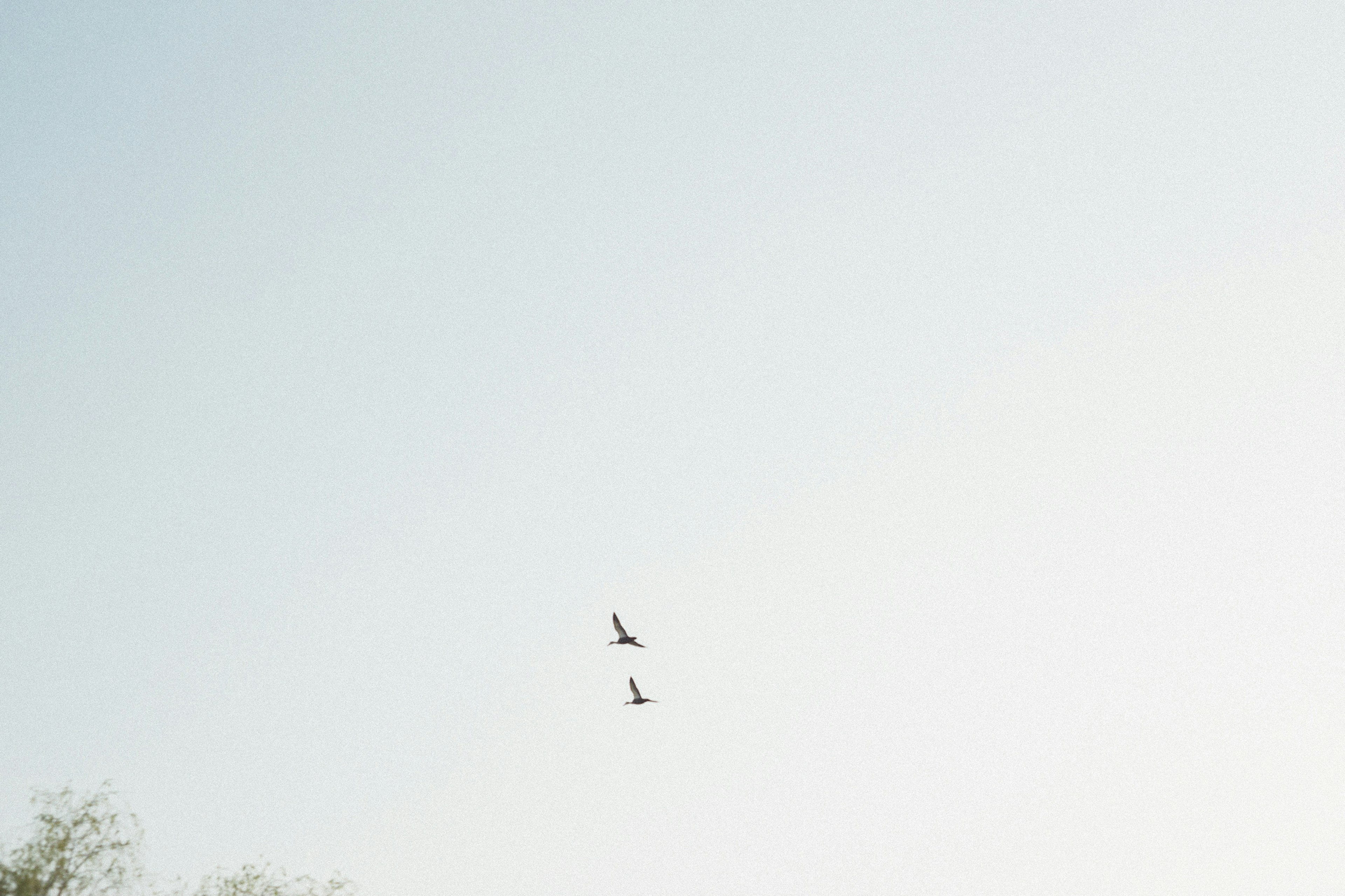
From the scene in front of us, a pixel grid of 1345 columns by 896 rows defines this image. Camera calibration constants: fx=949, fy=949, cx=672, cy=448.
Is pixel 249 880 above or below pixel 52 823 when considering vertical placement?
below

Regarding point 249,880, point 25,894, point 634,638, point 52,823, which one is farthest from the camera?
point 249,880

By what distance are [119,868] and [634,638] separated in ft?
97.9

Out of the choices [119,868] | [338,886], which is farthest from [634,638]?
[119,868]

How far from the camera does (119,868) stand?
1848 inches

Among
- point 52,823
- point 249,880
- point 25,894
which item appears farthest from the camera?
point 249,880

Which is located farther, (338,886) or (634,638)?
(338,886)

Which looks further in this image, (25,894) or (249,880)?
(249,880)

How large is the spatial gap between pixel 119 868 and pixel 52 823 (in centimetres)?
384

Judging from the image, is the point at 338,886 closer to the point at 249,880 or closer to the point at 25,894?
the point at 249,880

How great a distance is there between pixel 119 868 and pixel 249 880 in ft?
20.2

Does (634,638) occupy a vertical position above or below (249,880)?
above

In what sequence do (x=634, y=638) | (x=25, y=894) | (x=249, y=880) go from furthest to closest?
(x=249, y=880)
(x=25, y=894)
(x=634, y=638)

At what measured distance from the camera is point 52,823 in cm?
4625

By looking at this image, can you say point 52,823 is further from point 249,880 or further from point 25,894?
point 249,880
